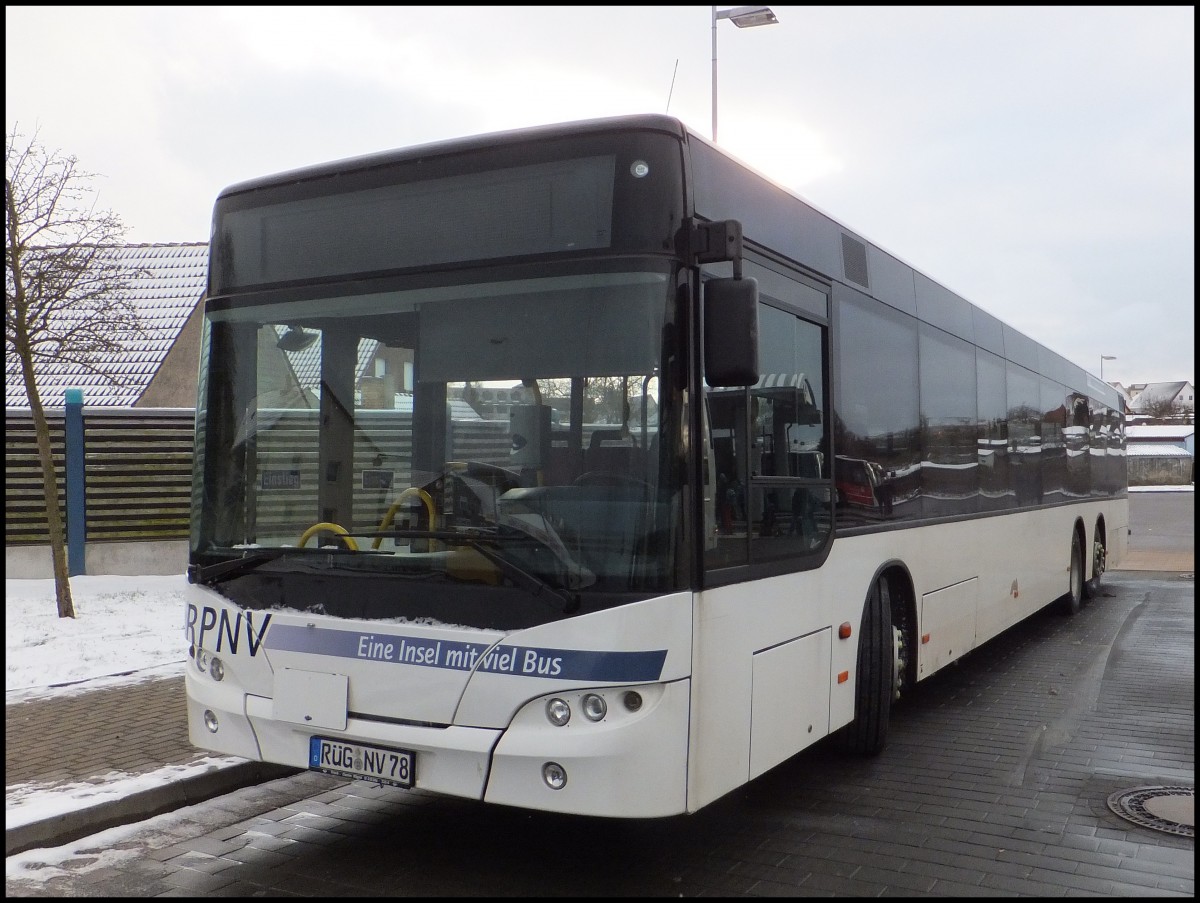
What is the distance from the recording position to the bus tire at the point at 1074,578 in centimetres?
1334

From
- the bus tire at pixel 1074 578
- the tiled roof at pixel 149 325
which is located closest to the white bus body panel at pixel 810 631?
the bus tire at pixel 1074 578

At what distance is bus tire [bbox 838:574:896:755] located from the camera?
6453 millimetres

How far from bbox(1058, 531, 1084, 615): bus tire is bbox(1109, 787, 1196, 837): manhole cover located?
24.0 ft

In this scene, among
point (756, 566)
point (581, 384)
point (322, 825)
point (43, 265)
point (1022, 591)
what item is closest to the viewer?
point (581, 384)

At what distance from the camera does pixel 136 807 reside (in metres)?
5.66

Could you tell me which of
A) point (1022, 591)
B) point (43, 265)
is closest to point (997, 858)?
point (1022, 591)

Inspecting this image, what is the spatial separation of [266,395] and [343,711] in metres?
1.45

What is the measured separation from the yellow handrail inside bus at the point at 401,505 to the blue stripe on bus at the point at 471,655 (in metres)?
0.40

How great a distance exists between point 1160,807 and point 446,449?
163 inches

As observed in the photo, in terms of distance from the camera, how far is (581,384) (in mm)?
4383

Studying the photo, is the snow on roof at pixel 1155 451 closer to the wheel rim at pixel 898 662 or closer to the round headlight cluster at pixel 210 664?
the wheel rim at pixel 898 662

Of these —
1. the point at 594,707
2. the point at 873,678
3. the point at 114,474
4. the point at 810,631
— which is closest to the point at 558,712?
the point at 594,707

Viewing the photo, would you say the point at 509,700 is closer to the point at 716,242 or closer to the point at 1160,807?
the point at 716,242

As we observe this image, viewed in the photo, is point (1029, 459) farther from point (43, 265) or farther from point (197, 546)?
point (43, 265)
